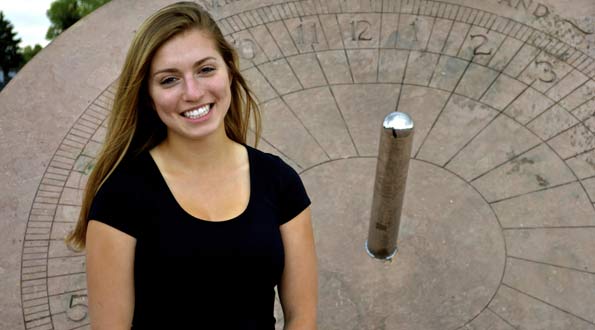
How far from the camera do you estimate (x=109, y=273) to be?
2.32 metres

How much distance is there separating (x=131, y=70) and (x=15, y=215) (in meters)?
2.96

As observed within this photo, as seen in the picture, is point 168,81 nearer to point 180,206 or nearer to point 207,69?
point 207,69

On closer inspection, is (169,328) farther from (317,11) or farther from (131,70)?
(317,11)

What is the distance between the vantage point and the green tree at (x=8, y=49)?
28.9 m

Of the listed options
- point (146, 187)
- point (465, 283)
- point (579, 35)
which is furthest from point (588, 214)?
point (146, 187)

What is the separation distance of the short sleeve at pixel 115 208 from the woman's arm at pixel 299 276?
24.1 inches

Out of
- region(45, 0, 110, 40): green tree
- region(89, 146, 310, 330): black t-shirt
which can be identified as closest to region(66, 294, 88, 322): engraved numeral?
region(89, 146, 310, 330): black t-shirt

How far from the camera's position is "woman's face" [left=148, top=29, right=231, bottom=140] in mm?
2316

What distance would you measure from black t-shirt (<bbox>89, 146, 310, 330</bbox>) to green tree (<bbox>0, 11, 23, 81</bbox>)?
2881 centimetres

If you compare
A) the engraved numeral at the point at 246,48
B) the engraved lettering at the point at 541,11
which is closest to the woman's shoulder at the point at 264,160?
the engraved numeral at the point at 246,48

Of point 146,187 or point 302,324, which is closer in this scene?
point 146,187

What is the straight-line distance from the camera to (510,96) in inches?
214

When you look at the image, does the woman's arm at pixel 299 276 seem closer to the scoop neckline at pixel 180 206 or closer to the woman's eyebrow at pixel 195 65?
the scoop neckline at pixel 180 206

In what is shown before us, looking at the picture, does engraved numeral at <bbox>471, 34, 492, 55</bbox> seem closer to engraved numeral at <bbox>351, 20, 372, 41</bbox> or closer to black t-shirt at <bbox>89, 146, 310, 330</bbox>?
engraved numeral at <bbox>351, 20, 372, 41</bbox>
